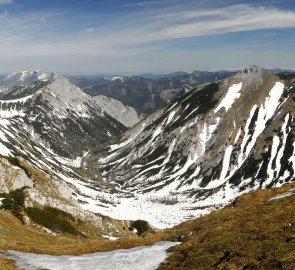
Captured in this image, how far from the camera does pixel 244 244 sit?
4172cm

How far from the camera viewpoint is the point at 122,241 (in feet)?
190

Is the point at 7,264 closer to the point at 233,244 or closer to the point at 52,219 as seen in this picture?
the point at 233,244

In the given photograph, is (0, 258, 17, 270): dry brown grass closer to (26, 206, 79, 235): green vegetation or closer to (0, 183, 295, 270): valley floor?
(0, 183, 295, 270): valley floor

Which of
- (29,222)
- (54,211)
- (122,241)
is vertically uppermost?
(122,241)

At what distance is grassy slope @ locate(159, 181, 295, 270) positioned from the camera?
36447 millimetres

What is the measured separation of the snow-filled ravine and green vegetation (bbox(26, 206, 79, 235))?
85306 mm

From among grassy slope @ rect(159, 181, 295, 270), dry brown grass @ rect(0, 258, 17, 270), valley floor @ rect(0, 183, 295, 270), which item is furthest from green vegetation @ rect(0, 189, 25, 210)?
grassy slope @ rect(159, 181, 295, 270)

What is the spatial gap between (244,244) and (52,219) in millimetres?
113697

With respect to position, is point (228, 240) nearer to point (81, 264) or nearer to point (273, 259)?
point (273, 259)

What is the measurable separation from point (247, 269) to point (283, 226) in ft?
41.4

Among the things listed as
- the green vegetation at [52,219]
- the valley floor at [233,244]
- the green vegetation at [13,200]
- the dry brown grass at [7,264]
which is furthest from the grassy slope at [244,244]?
the green vegetation at [52,219]

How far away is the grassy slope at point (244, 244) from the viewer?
3645cm

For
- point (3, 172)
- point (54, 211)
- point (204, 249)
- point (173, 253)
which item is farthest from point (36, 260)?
point (3, 172)

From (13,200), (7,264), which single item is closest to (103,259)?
(7,264)
